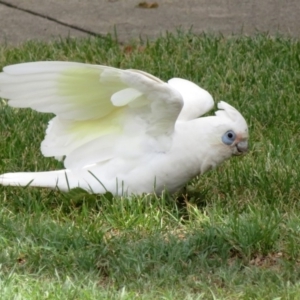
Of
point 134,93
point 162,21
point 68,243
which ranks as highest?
point 134,93

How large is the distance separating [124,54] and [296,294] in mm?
3382

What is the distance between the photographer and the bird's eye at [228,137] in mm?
4148

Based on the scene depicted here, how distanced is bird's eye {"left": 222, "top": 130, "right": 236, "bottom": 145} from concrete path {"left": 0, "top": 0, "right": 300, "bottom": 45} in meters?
2.91

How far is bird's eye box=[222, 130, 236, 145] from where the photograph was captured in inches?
163

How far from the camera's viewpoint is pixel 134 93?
4.09 metres

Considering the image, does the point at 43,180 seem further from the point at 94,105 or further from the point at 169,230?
the point at 169,230

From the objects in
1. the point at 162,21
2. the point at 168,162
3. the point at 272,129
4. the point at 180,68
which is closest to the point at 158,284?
the point at 168,162

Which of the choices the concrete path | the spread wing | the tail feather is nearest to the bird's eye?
the spread wing

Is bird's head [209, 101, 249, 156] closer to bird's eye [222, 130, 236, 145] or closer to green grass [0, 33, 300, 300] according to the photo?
bird's eye [222, 130, 236, 145]

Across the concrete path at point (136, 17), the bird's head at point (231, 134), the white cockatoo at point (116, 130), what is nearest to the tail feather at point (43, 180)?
the white cockatoo at point (116, 130)

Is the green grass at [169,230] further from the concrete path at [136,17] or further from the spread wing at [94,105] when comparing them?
the concrete path at [136,17]

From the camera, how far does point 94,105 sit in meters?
4.25

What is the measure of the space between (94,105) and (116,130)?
17 cm

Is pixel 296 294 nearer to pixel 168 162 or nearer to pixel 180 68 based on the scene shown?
pixel 168 162
